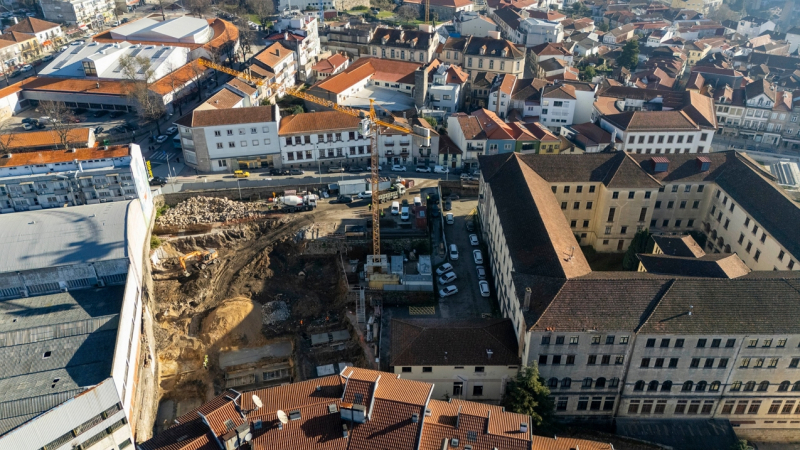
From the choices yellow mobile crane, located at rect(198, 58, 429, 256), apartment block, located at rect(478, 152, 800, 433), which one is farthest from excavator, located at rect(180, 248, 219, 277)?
apartment block, located at rect(478, 152, 800, 433)

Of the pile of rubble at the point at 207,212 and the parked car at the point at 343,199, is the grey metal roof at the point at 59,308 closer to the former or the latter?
the pile of rubble at the point at 207,212

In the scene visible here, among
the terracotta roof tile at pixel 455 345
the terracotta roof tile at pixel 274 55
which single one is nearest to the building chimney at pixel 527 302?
the terracotta roof tile at pixel 455 345

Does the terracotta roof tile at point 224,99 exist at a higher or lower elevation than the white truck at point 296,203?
Result: higher

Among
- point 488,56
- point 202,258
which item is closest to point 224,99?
point 202,258

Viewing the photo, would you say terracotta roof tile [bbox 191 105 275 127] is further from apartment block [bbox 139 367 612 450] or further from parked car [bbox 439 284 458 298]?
apartment block [bbox 139 367 612 450]

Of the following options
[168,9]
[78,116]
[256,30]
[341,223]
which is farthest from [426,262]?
[168,9]

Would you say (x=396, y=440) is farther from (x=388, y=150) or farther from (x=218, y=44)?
(x=218, y=44)
